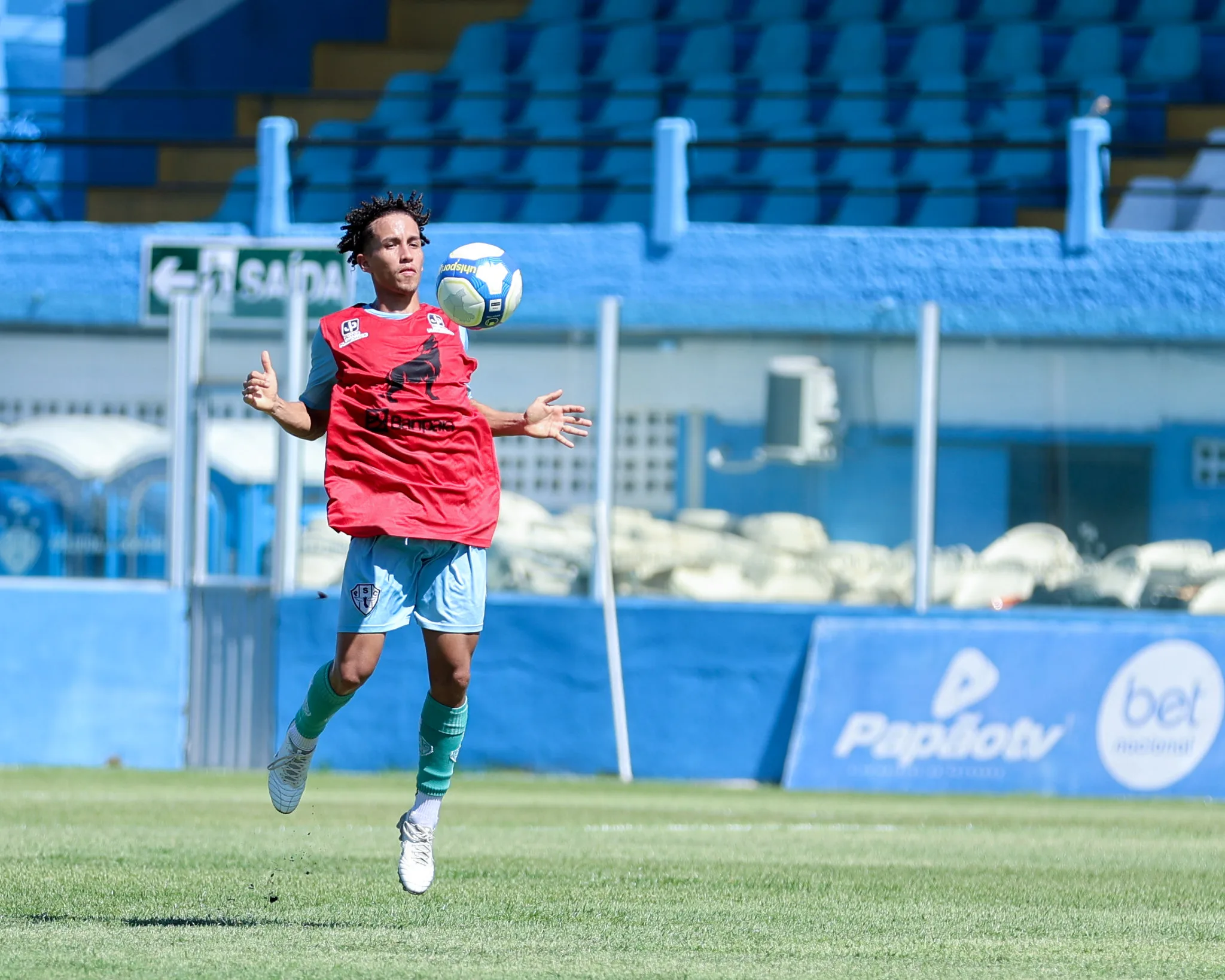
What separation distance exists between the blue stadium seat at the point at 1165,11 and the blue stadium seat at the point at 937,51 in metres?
1.79

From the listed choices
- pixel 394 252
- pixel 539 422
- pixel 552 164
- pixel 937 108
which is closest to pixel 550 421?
pixel 539 422

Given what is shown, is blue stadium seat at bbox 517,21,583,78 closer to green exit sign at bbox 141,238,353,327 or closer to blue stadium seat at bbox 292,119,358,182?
blue stadium seat at bbox 292,119,358,182

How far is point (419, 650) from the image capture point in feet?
50.0

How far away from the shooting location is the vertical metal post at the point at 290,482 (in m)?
15.7

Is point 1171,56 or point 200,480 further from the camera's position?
point 1171,56

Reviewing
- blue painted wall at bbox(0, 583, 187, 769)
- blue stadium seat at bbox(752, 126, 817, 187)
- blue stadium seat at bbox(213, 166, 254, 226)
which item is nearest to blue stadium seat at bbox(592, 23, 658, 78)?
blue stadium seat at bbox(752, 126, 817, 187)

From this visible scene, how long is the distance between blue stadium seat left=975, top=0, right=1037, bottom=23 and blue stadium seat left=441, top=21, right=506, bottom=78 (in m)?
4.96

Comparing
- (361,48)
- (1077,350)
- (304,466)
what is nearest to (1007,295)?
(1077,350)

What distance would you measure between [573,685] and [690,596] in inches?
43.8

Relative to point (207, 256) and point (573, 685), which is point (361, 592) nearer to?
point (573, 685)

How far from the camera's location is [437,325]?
6.43m

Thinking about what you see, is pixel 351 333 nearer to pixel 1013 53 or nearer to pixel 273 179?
pixel 273 179

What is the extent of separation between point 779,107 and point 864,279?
5049mm

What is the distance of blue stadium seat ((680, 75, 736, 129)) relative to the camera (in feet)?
65.5
